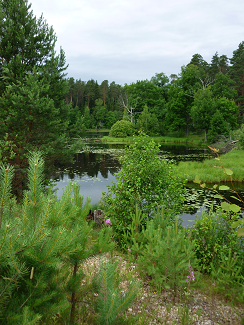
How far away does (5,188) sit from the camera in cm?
141

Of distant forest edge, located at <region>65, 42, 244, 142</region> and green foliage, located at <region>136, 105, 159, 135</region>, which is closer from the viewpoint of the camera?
distant forest edge, located at <region>65, 42, 244, 142</region>

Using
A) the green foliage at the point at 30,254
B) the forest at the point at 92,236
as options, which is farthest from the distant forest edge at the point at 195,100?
the green foliage at the point at 30,254

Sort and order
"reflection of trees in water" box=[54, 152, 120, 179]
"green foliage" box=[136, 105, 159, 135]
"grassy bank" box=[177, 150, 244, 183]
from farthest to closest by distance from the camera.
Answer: "green foliage" box=[136, 105, 159, 135]
"reflection of trees in water" box=[54, 152, 120, 179]
"grassy bank" box=[177, 150, 244, 183]

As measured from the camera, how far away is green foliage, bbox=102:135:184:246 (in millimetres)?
5102

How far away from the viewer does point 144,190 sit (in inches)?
204

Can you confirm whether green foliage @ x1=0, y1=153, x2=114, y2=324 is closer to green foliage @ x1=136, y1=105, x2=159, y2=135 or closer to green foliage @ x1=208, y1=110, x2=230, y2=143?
green foliage @ x1=208, y1=110, x2=230, y2=143

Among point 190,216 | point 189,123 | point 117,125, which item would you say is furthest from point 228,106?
point 190,216

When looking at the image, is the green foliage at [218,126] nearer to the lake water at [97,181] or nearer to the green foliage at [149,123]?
the green foliage at [149,123]

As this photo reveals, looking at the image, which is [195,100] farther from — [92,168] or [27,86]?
[27,86]

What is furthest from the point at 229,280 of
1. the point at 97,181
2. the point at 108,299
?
the point at 97,181

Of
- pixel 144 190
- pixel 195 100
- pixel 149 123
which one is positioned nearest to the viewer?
pixel 144 190

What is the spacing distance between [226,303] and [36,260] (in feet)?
9.59

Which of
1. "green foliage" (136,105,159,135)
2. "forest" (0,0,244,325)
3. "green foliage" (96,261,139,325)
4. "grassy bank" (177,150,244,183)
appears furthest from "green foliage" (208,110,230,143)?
"green foliage" (96,261,139,325)

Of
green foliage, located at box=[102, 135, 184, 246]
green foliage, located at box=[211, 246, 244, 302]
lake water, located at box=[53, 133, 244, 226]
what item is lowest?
lake water, located at box=[53, 133, 244, 226]
